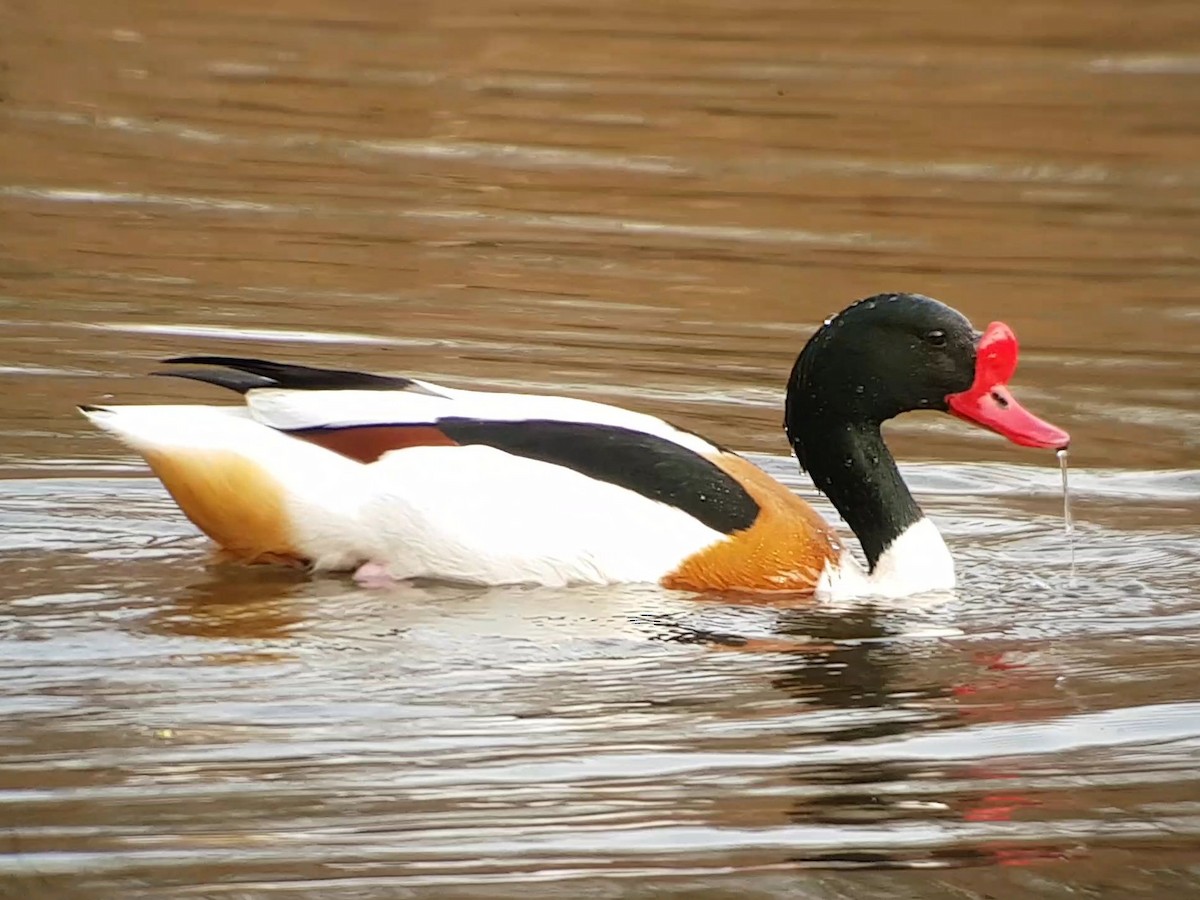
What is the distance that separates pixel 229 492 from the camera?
775cm

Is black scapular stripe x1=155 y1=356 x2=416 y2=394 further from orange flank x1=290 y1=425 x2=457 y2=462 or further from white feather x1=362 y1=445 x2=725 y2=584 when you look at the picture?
white feather x1=362 y1=445 x2=725 y2=584

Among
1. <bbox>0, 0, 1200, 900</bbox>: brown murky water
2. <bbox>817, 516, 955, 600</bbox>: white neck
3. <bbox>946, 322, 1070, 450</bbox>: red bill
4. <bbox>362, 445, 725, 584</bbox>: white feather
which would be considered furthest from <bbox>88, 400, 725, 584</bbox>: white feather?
<bbox>946, 322, 1070, 450</bbox>: red bill

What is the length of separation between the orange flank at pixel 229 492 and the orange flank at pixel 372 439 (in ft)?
0.67

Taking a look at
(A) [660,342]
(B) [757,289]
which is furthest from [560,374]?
(B) [757,289]

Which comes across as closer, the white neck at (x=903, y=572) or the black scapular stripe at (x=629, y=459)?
the black scapular stripe at (x=629, y=459)

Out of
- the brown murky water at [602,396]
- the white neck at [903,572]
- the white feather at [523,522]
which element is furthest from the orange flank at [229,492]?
the white neck at [903,572]

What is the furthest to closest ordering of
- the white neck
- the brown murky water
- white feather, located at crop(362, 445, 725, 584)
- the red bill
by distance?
the white neck
the red bill
white feather, located at crop(362, 445, 725, 584)
the brown murky water

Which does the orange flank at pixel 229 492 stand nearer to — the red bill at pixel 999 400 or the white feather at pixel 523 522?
the white feather at pixel 523 522

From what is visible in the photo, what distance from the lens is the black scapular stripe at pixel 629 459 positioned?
7641 millimetres

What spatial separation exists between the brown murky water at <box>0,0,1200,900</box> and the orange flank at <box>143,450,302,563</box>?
158 mm

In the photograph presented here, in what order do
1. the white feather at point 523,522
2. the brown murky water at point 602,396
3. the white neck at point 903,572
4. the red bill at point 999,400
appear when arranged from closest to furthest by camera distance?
the brown murky water at point 602,396, the white feather at point 523,522, the red bill at point 999,400, the white neck at point 903,572

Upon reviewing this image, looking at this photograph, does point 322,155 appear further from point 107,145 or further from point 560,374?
point 560,374

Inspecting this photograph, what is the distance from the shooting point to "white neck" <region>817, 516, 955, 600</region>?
26.0ft

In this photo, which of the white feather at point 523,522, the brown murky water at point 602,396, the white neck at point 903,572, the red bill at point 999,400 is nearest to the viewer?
the brown murky water at point 602,396
